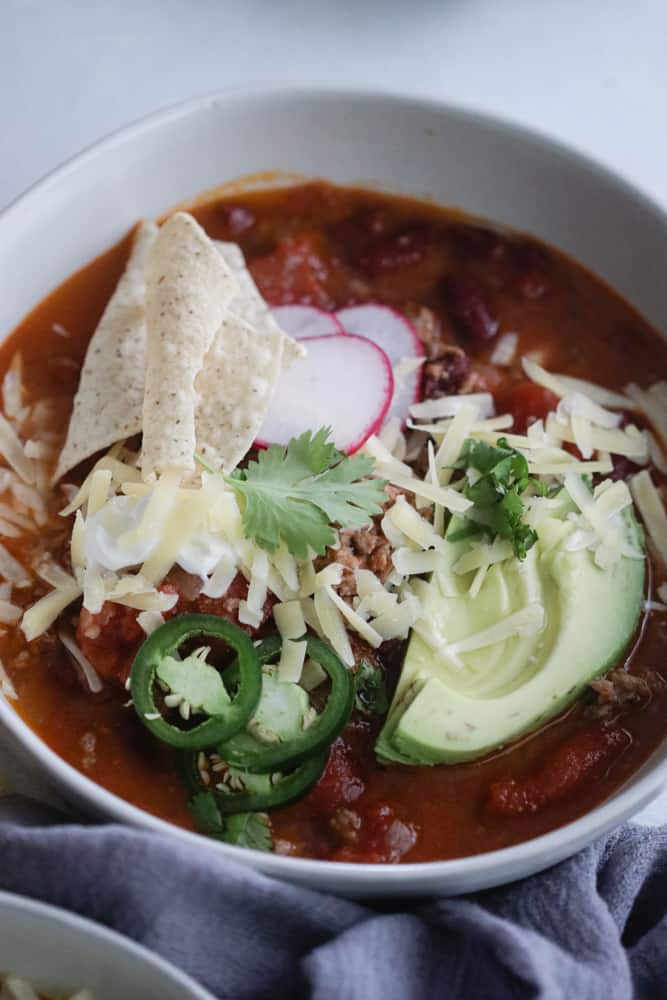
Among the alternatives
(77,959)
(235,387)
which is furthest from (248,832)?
(235,387)

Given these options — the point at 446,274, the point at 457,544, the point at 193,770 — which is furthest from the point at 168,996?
the point at 446,274

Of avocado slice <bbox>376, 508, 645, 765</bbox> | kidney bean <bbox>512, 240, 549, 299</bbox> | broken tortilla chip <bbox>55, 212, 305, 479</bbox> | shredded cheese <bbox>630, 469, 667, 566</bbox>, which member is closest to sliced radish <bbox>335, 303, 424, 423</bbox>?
broken tortilla chip <bbox>55, 212, 305, 479</bbox>

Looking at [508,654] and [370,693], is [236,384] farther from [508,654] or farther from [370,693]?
[508,654]

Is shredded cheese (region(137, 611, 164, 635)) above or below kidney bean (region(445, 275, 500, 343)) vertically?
below

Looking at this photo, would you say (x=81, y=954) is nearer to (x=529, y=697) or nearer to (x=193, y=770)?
(x=193, y=770)

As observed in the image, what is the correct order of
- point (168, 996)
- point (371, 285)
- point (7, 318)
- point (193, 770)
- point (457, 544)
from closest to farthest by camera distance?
point (168, 996) → point (193, 770) → point (457, 544) → point (7, 318) → point (371, 285)

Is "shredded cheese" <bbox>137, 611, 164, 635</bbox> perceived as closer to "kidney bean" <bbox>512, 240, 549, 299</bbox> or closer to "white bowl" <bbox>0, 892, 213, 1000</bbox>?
"white bowl" <bbox>0, 892, 213, 1000</bbox>

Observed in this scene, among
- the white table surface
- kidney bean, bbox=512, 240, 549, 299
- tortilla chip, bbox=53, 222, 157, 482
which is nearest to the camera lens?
tortilla chip, bbox=53, 222, 157, 482
